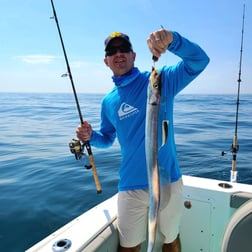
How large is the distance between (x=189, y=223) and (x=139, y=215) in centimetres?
83

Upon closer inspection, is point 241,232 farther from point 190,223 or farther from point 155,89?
point 190,223

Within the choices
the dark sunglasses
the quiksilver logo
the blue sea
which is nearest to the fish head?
the quiksilver logo

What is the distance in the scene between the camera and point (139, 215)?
239 cm

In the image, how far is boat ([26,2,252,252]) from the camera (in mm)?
2180

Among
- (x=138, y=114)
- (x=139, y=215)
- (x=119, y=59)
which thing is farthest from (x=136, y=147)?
(x=119, y=59)

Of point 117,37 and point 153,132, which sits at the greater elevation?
point 117,37

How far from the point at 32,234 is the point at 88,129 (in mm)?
2304

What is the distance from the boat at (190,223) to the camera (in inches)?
85.8

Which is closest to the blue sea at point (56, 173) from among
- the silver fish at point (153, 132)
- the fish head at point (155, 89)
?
the silver fish at point (153, 132)

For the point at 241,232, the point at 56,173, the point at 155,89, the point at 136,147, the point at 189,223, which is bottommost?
the point at 56,173

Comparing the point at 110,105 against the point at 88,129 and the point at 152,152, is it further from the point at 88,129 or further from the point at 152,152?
the point at 152,152

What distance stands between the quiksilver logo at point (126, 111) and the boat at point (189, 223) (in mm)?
928

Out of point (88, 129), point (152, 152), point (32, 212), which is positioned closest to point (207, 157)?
point (32, 212)

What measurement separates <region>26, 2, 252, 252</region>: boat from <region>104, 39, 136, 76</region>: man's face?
131 cm
